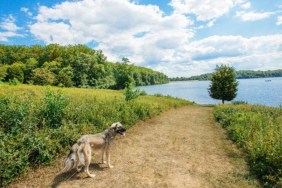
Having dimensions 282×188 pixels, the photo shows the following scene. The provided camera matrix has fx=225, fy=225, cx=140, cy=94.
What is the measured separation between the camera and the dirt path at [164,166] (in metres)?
6.63

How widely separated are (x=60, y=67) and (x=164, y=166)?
6050cm

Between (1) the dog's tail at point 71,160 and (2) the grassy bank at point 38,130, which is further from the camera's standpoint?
(2) the grassy bank at point 38,130

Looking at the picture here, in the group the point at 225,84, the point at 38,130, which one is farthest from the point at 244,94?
the point at 38,130

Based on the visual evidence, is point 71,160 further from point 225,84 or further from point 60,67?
point 60,67

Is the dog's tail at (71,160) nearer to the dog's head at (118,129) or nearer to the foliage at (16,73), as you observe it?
the dog's head at (118,129)

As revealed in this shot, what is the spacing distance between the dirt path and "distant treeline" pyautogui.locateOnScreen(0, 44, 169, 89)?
150 feet

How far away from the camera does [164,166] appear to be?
25.9 feet

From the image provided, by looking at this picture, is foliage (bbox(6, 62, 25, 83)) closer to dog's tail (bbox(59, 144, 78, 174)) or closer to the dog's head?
the dog's head

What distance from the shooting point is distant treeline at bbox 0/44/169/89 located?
180ft

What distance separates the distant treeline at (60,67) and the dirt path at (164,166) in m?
45.8

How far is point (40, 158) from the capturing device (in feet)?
24.4

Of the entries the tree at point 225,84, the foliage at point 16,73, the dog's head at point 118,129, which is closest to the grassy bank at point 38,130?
the dog's head at point 118,129

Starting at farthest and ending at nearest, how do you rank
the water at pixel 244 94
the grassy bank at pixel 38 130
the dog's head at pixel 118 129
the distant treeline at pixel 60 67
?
the water at pixel 244 94, the distant treeline at pixel 60 67, the dog's head at pixel 118 129, the grassy bank at pixel 38 130

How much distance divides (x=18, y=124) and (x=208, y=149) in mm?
7787
